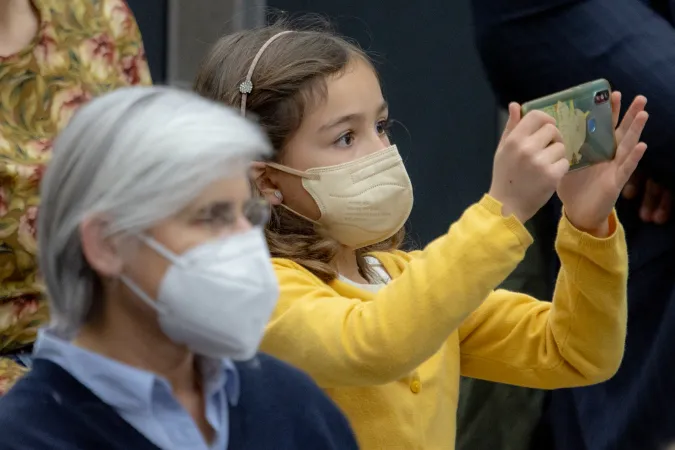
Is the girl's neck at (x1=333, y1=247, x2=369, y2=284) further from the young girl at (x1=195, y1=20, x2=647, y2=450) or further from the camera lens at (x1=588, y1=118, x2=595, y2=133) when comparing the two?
the camera lens at (x1=588, y1=118, x2=595, y2=133)

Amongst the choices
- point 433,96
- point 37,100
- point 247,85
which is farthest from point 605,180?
point 433,96

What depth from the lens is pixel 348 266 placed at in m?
2.33

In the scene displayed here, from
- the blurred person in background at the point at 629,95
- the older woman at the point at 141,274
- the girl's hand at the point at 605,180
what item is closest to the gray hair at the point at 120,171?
the older woman at the point at 141,274

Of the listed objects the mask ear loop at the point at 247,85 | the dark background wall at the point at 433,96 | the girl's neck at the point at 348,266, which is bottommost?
the dark background wall at the point at 433,96

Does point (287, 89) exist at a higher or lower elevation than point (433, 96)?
higher

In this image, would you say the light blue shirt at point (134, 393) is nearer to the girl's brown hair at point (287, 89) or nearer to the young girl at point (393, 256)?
the young girl at point (393, 256)

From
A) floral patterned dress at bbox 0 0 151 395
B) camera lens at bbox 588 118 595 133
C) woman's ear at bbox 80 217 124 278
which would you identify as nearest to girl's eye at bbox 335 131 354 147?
camera lens at bbox 588 118 595 133

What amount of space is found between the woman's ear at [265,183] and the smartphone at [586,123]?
19.7 inches

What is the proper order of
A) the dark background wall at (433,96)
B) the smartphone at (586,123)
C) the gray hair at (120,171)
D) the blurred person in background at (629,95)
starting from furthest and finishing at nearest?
the dark background wall at (433,96)
the blurred person in background at (629,95)
the smartphone at (586,123)
the gray hair at (120,171)

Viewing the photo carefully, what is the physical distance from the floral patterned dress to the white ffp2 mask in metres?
0.65

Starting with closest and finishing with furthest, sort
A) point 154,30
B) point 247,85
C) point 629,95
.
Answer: point 247,85 < point 629,95 < point 154,30

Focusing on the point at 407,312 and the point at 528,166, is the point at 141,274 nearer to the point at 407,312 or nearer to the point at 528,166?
the point at 407,312

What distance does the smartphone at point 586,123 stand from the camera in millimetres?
2043

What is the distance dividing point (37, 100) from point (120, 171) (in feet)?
3.39
